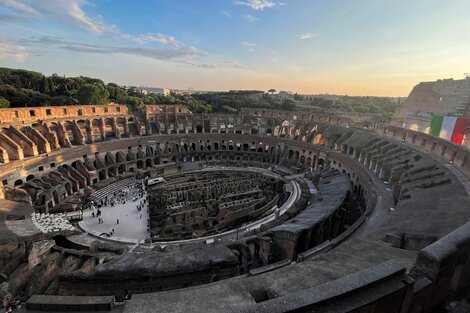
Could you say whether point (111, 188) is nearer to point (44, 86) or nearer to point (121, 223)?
point (121, 223)

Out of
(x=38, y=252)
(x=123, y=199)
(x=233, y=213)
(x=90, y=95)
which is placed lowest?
(x=123, y=199)

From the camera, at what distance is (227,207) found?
2238 centimetres

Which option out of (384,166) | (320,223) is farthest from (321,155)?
(320,223)

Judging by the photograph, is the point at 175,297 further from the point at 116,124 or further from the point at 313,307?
the point at 116,124

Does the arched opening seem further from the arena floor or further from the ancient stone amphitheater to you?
the arena floor

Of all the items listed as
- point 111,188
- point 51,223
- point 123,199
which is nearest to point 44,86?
point 111,188

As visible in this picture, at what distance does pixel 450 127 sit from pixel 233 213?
36281 millimetres

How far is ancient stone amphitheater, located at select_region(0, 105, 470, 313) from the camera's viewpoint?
725cm

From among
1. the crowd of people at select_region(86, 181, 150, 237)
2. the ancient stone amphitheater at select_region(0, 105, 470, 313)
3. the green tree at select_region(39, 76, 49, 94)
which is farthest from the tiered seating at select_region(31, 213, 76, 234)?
the green tree at select_region(39, 76, 49, 94)

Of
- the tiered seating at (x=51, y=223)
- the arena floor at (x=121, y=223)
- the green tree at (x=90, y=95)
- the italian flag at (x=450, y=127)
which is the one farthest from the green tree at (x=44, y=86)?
the italian flag at (x=450, y=127)

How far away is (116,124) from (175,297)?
34.7 metres

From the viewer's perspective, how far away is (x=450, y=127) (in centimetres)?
3666

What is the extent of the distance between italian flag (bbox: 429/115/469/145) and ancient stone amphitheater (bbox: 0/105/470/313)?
40.5 ft

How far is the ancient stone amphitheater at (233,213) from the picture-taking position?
7.25 m
